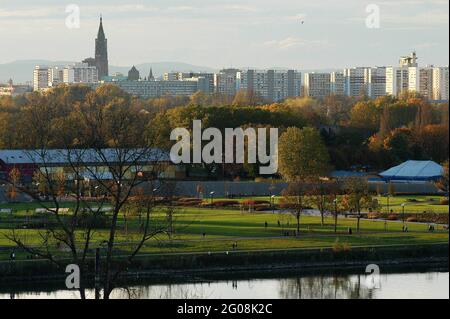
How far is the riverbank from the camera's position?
796 inches

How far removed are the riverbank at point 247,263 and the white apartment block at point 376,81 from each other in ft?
339

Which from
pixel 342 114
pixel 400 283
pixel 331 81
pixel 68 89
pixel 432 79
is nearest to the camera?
pixel 400 283

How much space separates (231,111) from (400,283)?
29940mm

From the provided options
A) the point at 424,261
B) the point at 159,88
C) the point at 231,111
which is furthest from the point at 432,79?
the point at 424,261

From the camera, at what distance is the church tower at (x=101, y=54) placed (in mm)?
126887

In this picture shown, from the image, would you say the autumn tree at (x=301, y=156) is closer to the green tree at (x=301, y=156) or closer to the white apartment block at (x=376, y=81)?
the green tree at (x=301, y=156)

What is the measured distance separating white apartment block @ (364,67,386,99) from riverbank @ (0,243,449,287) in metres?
103

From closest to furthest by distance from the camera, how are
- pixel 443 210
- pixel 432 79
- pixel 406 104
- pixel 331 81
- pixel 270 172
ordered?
pixel 443 210 → pixel 270 172 → pixel 406 104 → pixel 432 79 → pixel 331 81

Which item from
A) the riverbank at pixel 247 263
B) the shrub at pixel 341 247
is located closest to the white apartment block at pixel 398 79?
the riverbank at pixel 247 263

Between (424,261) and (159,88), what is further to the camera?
(159,88)

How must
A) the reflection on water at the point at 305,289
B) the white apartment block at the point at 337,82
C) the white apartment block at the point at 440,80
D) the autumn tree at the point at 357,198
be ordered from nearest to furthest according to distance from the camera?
the reflection on water at the point at 305,289 < the autumn tree at the point at 357,198 < the white apartment block at the point at 440,80 < the white apartment block at the point at 337,82

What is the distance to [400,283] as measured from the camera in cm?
1983
